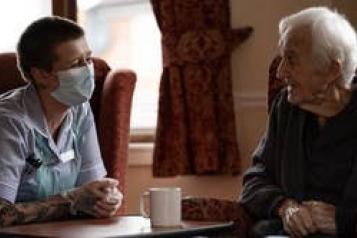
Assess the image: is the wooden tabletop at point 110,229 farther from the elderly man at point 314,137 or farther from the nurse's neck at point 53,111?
the nurse's neck at point 53,111

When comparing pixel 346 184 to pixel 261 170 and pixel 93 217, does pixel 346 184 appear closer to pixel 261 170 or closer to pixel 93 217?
pixel 261 170

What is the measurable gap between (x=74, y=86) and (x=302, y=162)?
75cm

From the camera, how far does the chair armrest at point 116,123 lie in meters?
2.87

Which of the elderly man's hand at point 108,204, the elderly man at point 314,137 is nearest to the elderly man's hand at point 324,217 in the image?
the elderly man at point 314,137

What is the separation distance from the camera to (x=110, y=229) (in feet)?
6.32

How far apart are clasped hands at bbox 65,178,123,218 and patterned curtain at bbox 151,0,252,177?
1.21 m

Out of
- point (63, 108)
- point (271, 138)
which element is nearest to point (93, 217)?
point (63, 108)

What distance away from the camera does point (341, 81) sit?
86.8 inches

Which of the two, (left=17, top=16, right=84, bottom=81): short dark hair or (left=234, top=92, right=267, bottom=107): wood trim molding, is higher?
(left=17, top=16, right=84, bottom=81): short dark hair

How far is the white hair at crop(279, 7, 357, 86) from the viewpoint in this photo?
2170mm

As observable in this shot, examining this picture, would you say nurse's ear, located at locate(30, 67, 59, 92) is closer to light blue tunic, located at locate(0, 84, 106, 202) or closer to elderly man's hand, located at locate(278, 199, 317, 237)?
light blue tunic, located at locate(0, 84, 106, 202)

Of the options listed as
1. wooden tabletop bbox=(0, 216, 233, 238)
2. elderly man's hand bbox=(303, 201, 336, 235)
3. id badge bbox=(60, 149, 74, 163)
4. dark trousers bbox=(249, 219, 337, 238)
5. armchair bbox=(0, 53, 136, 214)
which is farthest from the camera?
armchair bbox=(0, 53, 136, 214)

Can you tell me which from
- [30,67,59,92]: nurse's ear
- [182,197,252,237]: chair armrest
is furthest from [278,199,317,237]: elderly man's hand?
[30,67,59,92]: nurse's ear

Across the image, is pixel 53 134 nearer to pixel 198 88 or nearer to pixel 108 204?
pixel 108 204
